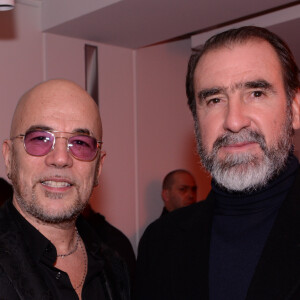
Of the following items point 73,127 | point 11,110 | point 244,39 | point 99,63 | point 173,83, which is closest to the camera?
point 244,39

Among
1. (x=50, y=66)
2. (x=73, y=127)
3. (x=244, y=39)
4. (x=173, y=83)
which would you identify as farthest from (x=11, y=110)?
(x=244, y=39)

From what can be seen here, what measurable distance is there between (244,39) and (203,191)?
536 centimetres

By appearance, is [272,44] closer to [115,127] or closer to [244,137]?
[244,137]

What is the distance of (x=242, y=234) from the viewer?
90.4 inches

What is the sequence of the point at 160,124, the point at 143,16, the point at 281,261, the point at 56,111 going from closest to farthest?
1. the point at 281,261
2. the point at 56,111
3. the point at 143,16
4. the point at 160,124

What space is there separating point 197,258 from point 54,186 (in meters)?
0.75

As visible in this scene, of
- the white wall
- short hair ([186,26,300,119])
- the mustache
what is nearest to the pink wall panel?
the white wall

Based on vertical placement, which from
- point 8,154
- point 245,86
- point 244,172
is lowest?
point 244,172

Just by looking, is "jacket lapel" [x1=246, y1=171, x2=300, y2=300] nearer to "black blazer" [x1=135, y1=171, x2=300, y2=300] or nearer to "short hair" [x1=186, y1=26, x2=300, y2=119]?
"black blazer" [x1=135, y1=171, x2=300, y2=300]

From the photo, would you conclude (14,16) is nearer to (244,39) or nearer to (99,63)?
(99,63)

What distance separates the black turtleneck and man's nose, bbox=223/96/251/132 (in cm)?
31

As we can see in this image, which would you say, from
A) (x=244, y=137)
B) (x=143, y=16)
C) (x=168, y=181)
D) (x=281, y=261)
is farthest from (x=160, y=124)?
(x=281, y=261)

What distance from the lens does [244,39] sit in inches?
93.4

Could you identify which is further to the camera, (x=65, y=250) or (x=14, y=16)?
(x=14, y=16)
